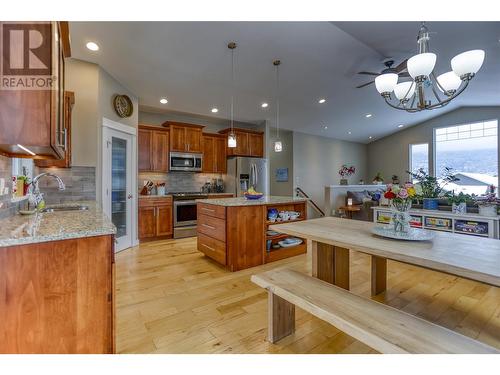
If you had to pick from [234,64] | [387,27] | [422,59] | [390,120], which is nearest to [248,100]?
[234,64]

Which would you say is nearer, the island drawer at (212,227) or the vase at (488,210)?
the vase at (488,210)

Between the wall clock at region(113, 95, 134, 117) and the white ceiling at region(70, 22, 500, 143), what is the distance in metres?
0.24

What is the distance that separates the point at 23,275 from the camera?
117cm

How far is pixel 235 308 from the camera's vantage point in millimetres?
2160

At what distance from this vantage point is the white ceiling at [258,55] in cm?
289

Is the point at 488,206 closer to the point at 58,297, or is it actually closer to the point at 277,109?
the point at 277,109

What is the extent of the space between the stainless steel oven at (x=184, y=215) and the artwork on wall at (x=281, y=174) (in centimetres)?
335

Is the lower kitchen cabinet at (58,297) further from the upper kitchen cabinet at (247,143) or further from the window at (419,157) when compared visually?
the window at (419,157)

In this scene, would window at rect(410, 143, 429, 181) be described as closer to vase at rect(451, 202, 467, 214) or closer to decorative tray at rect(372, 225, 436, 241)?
vase at rect(451, 202, 467, 214)

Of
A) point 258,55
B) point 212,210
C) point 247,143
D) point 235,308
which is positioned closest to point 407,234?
point 235,308

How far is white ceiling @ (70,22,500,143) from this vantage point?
2889 mm

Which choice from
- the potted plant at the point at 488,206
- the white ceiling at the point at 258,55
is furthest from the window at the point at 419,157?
the potted plant at the point at 488,206

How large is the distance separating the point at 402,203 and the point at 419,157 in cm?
838
